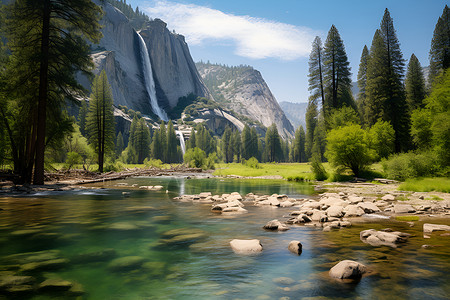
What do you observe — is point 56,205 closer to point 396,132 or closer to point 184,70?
point 396,132

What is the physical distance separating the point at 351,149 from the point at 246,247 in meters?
25.1

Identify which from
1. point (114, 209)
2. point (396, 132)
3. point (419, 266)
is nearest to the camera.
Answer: point (419, 266)

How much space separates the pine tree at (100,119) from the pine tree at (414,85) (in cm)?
5180

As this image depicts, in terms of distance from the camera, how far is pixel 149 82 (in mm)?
165250

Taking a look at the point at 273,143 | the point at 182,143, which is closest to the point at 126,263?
the point at 273,143

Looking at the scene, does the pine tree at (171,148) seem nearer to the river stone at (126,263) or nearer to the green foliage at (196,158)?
the green foliage at (196,158)

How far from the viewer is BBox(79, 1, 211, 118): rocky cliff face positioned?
130 metres

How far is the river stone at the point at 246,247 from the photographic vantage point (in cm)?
732

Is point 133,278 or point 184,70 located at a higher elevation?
point 184,70

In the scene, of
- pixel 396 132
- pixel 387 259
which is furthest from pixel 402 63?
pixel 387 259

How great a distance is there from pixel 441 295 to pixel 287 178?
34891 mm

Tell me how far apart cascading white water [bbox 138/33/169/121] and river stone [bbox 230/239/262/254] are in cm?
15951

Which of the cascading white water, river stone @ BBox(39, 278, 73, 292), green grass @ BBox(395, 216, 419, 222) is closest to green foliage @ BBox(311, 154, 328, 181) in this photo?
green grass @ BBox(395, 216, 419, 222)

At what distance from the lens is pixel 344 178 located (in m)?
30.9
